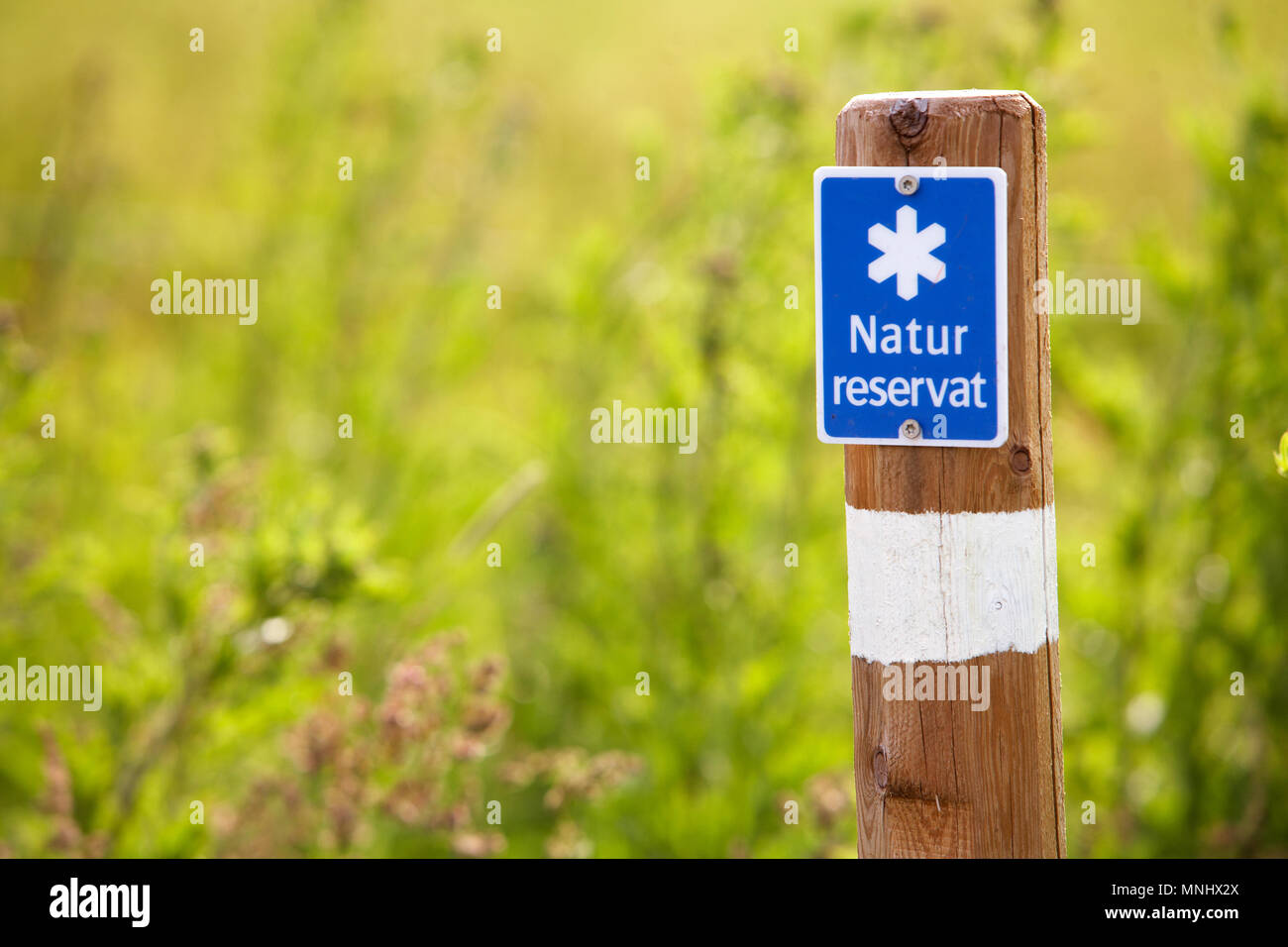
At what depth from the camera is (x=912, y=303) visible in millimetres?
1216

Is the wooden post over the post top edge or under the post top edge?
under

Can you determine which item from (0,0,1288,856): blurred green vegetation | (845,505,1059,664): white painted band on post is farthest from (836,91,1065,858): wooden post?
(0,0,1288,856): blurred green vegetation

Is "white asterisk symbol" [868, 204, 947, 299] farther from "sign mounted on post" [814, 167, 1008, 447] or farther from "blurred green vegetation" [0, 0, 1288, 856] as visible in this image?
"blurred green vegetation" [0, 0, 1288, 856]

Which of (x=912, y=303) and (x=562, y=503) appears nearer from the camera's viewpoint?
(x=912, y=303)

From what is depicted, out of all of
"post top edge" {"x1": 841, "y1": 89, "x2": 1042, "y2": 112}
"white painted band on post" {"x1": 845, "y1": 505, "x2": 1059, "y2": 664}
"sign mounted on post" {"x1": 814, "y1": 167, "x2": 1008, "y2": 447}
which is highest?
"post top edge" {"x1": 841, "y1": 89, "x2": 1042, "y2": 112}

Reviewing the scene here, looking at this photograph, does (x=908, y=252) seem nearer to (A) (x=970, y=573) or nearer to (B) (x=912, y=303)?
(B) (x=912, y=303)

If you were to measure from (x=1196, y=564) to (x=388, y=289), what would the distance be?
229 centimetres

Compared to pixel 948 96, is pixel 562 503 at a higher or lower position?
lower

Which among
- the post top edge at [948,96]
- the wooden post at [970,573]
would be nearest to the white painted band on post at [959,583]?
the wooden post at [970,573]

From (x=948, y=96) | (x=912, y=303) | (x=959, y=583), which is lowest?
(x=959, y=583)

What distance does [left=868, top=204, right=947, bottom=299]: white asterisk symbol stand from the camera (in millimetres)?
1202

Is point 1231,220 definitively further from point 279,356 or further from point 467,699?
point 279,356

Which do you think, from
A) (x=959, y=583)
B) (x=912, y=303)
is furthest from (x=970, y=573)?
(x=912, y=303)

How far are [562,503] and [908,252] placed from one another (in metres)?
1.84
